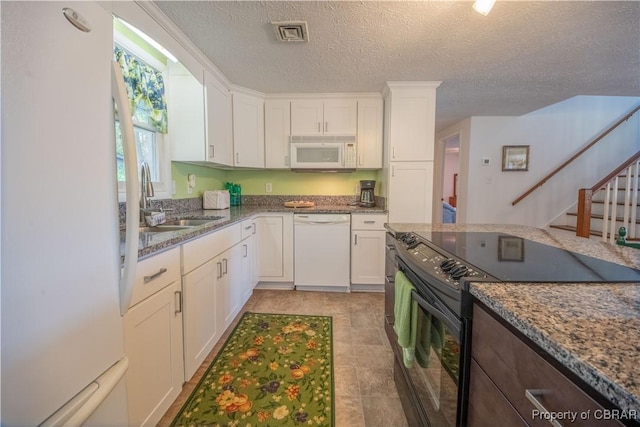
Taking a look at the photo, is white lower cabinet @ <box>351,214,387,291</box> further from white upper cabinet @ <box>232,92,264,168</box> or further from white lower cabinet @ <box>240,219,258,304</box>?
white upper cabinet @ <box>232,92,264,168</box>

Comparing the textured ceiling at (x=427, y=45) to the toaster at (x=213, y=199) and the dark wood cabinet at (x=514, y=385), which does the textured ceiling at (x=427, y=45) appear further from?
the dark wood cabinet at (x=514, y=385)

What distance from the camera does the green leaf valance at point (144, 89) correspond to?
1750mm

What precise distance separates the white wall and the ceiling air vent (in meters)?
3.29

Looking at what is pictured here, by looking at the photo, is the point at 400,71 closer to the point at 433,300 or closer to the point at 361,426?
the point at 433,300

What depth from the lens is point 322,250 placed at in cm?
288

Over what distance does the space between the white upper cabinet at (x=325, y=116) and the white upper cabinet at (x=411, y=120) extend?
1.48 ft

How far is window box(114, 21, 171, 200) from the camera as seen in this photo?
1759mm

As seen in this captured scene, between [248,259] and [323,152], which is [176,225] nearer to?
[248,259]

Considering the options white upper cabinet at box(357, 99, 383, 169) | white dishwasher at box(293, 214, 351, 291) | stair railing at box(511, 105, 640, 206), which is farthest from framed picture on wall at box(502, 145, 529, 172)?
white dishwasher at box(293, 214, 351, 291)

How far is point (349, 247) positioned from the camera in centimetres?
287

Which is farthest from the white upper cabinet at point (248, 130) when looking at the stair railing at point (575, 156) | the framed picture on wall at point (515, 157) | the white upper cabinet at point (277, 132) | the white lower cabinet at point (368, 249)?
the stair railing at point (575, 156)

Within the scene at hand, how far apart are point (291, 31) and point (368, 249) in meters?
2.06

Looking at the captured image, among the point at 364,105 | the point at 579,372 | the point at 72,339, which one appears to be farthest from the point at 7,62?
the point at 364,105

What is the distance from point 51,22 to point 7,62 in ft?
0.51
